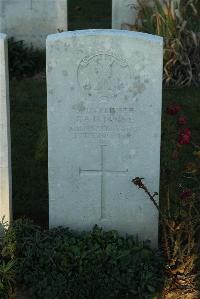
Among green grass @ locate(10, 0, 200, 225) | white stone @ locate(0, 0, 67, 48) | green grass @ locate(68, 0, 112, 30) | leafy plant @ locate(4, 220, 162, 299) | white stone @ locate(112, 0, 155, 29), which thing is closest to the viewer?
leafy plant @ locate(4, 220, 162, 299)

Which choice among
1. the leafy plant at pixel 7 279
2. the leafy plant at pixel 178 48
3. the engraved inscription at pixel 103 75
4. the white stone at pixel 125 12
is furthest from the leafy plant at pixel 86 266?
the white stone at pixel 125 12

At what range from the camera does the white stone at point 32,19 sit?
10.5 m

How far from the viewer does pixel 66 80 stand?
4.88 meters

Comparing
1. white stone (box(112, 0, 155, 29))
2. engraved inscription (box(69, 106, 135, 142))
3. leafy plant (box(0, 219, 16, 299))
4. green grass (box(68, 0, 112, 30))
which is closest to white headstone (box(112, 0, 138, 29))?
white stone (box(112, 0, 155, 29))

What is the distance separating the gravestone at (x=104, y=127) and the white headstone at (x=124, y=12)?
5.37 meters

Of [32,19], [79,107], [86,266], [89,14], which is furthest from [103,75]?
[89,14]

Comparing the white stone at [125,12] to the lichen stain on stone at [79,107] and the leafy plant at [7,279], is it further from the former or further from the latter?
the leafy plant at [7,279]

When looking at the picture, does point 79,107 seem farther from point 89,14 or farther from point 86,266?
point 89,14

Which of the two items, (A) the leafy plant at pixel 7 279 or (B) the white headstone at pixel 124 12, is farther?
(B) the white headstone at pixel 124 12

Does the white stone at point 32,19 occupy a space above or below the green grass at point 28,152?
above

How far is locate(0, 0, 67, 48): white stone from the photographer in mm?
10469

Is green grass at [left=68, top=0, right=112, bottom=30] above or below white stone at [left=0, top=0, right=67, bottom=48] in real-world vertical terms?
above

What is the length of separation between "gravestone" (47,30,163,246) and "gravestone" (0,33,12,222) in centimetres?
29

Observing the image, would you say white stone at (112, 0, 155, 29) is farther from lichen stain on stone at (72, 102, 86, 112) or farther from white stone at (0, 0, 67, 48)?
lichen stain on stone at (72, 102, 86, 112)
